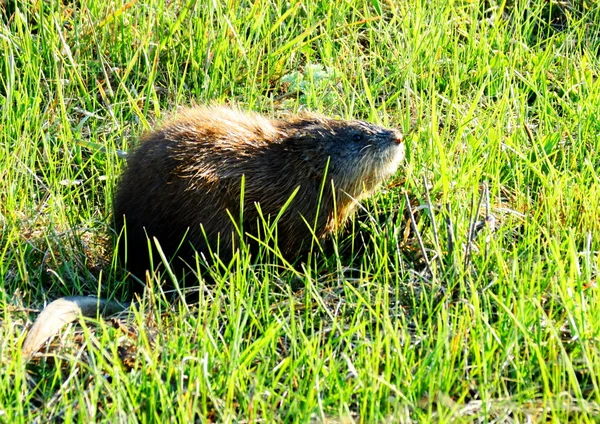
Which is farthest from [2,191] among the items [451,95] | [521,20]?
[521,20]

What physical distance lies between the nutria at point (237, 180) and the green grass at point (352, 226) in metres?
0.15

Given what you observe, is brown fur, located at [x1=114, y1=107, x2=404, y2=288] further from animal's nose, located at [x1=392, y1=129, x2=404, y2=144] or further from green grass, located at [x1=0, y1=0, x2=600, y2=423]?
green grass, located at [x1=0, y1=0, x2=600, y2=423]

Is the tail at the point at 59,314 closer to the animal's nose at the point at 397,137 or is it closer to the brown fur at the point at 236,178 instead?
the brown fur at the point at 236,178

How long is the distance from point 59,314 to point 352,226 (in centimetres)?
131

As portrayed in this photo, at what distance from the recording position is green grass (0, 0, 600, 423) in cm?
280

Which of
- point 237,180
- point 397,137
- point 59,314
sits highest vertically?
point 397,137

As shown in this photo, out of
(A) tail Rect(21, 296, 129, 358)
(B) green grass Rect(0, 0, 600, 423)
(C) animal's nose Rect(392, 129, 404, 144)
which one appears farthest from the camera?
(C) animal's nose Rect(392, 129, 404, 144)

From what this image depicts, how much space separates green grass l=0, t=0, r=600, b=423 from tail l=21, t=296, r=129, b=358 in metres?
0.05

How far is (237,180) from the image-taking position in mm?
3785

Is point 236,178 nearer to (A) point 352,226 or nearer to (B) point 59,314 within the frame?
(A) point 352,226

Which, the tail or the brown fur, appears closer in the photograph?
Result: the tail

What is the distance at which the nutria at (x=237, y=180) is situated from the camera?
376cm

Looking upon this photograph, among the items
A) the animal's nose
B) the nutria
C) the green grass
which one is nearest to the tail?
the green grass

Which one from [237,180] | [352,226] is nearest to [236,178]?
[237,180]
